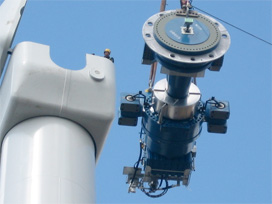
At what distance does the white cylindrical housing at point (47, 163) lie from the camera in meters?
4.66

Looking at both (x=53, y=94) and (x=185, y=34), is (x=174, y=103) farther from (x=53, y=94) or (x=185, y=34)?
(x=53, y=94)

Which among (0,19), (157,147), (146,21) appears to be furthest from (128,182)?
(0,19)

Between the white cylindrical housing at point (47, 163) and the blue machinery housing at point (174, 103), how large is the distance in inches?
113

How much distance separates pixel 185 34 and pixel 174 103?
1.51m

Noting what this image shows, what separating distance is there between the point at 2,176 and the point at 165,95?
4.89 metres

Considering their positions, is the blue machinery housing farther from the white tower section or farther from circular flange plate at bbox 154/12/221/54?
the white tower section

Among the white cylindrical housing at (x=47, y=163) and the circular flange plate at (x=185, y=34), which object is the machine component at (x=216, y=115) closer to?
the circular flange plate at (x=185, y=34)

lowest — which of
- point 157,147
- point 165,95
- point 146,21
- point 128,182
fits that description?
point 128,182

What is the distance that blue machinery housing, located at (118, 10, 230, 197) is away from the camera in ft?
26.1

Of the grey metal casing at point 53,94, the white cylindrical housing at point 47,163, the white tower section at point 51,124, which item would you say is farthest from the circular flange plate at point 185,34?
the white cylindrical housing at point 47,163

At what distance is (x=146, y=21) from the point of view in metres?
8.40

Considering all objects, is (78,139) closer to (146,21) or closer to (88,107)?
(88,107)

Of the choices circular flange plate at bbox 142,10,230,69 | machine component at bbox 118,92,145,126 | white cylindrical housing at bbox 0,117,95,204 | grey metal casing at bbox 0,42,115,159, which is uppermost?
grey metal casing at bbox 0,42,115,159

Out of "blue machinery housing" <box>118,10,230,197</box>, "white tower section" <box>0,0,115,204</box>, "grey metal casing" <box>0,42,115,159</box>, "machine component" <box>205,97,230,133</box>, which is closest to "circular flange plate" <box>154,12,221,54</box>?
"blue machinery housing" <box>118,10,230,197</box>
